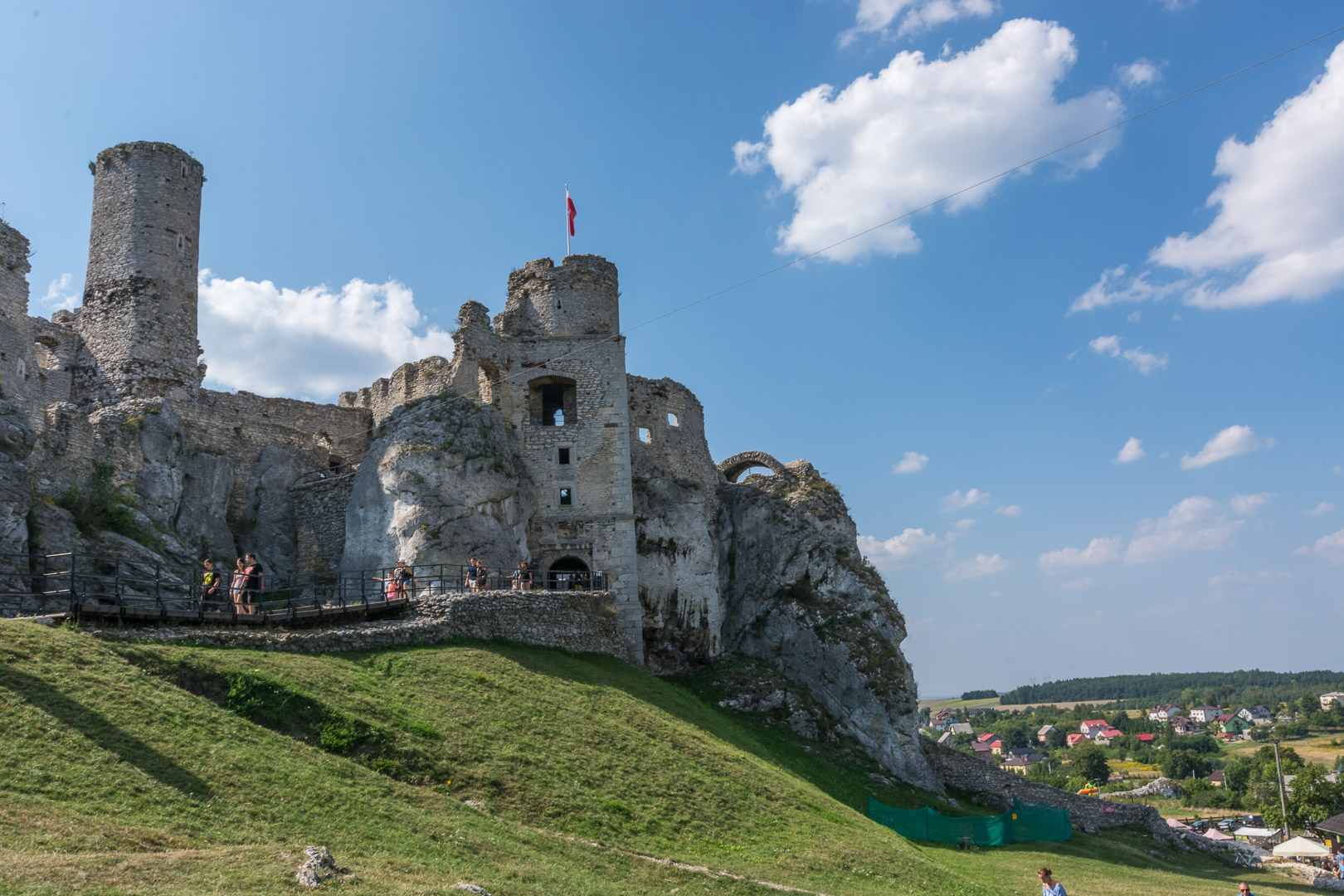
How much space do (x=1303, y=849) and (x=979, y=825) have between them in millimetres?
20729

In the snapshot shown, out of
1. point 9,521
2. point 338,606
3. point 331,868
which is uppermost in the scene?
point 9,521

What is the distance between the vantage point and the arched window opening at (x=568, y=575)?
32.6 m

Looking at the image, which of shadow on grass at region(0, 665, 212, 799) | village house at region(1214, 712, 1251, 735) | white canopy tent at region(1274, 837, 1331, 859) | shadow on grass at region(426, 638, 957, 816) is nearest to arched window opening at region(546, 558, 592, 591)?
shadow on grass at region(426, 638, 957, 816)

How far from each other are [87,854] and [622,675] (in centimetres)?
1786

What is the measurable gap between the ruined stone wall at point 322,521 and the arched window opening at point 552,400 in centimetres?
751

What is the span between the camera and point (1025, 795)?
37312 mm

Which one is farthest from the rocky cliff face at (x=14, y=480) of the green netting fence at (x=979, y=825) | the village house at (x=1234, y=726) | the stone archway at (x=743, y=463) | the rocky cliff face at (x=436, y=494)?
the village house at (x=1234, y=726)

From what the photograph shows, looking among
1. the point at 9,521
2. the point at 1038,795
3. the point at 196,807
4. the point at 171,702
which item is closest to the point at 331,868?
the point at 196,807

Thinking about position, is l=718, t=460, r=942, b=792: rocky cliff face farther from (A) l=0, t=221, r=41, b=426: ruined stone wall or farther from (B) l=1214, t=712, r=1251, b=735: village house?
(B) l=1214, t=712, r=1251, b=735: village house

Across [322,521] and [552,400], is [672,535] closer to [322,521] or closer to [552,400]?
[552,400]

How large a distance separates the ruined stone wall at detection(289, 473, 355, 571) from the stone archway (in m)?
19.8

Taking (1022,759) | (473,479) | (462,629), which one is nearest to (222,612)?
(462,629)

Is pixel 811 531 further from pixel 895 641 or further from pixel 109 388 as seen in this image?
pixel 109 388

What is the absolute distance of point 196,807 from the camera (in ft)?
37.3
